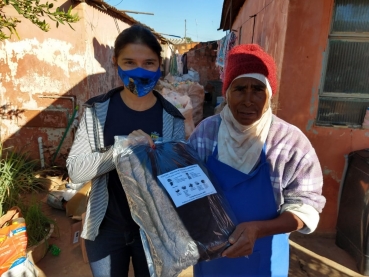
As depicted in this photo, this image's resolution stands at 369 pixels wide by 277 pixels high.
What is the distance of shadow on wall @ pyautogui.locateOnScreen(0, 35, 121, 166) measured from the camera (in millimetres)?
4355

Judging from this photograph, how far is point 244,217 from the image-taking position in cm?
104

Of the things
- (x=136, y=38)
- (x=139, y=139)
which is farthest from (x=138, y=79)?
(x=139, y=139)

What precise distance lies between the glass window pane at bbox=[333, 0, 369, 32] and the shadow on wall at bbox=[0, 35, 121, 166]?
371 cm

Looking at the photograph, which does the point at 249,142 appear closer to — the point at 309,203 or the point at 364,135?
the point at 309,203

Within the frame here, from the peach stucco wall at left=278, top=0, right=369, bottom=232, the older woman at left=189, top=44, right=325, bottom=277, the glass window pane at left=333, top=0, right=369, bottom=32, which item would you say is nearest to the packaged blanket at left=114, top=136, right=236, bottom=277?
the older woman at left=189, top=44, right=325, bottom=277

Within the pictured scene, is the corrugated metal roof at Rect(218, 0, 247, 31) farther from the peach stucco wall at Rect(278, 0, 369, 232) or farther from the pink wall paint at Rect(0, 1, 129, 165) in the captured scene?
the peach stucco wall at Rect(278, 0, 369, 232)

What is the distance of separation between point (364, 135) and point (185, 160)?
8.31 feet

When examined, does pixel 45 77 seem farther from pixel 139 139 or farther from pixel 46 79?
pixel 139 139

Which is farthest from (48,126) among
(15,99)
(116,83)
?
(116,83)

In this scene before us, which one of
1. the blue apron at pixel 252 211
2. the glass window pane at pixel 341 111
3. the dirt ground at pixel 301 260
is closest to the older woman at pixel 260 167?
the blue apron at pixel 252 211

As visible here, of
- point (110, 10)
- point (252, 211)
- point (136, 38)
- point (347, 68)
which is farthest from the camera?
point (110, 10)

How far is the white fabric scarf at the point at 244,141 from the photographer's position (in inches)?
43.8

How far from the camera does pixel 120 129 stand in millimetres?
1292

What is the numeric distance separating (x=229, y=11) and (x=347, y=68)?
6761 mm
